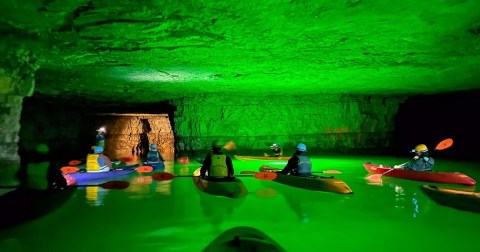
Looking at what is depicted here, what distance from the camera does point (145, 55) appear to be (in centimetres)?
806

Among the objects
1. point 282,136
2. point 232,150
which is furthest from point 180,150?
point 282,136

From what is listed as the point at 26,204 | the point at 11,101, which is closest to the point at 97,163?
the point at 11,101

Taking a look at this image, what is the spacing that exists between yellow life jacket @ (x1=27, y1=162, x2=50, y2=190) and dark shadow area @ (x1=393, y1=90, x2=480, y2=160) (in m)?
17.7

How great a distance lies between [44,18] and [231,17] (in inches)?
121

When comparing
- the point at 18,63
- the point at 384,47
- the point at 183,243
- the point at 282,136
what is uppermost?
the point at 384,47

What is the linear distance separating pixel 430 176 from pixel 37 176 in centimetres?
917

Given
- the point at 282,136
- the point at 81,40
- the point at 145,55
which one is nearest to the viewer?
the point at 81,40

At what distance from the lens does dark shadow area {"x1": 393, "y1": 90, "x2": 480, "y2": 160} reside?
18328 millimetres

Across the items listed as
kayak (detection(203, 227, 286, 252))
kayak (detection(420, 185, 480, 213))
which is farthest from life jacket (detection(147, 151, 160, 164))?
kayak (detection(203, 227, 286, 252))

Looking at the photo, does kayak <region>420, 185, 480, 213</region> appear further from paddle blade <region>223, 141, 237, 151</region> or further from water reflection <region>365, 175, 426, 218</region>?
paddle blade <region>223, 141, 237, 151</region>

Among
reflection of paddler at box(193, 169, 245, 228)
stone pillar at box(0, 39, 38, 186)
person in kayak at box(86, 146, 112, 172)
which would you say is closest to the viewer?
reflection of paddler at box(193, 169, 245, 228)

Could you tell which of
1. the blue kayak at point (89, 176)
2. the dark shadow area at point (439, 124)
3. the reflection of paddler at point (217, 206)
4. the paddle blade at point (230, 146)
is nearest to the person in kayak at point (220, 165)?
the reflection of paddler at point (217, 206)

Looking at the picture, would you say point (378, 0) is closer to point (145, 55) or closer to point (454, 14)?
point (454, 14)

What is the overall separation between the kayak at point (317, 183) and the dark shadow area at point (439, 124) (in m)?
12.9
